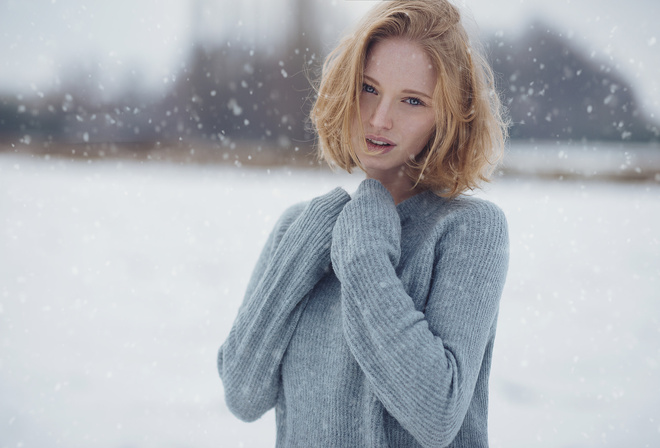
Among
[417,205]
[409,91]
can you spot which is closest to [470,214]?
[417,205]

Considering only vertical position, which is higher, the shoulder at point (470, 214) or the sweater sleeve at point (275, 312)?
the shoulder at point (470, 214)

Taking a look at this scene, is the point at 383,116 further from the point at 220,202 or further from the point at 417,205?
the point at 220,202

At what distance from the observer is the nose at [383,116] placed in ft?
3.07

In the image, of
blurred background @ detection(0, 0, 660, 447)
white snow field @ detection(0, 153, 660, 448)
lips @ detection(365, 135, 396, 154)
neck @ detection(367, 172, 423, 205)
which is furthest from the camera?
blurred background @ detection(0, 0, 660, 447)

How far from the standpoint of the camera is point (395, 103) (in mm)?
950

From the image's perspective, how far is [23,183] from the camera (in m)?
6.67

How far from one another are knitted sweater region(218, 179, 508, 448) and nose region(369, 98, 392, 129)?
0.12m

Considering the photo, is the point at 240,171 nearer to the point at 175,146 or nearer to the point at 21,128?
the point at 175,146

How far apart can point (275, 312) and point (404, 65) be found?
0.54 metres

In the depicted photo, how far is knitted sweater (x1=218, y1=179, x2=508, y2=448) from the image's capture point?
75cm

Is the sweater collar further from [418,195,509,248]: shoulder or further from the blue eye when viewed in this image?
the blue eye

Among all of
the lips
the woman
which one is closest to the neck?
the woman

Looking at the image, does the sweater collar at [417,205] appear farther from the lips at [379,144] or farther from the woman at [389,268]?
the lips at [379,144]

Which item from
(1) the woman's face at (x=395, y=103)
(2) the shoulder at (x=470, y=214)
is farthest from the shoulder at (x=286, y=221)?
(2) the shoulder at (x=470, y=214)
